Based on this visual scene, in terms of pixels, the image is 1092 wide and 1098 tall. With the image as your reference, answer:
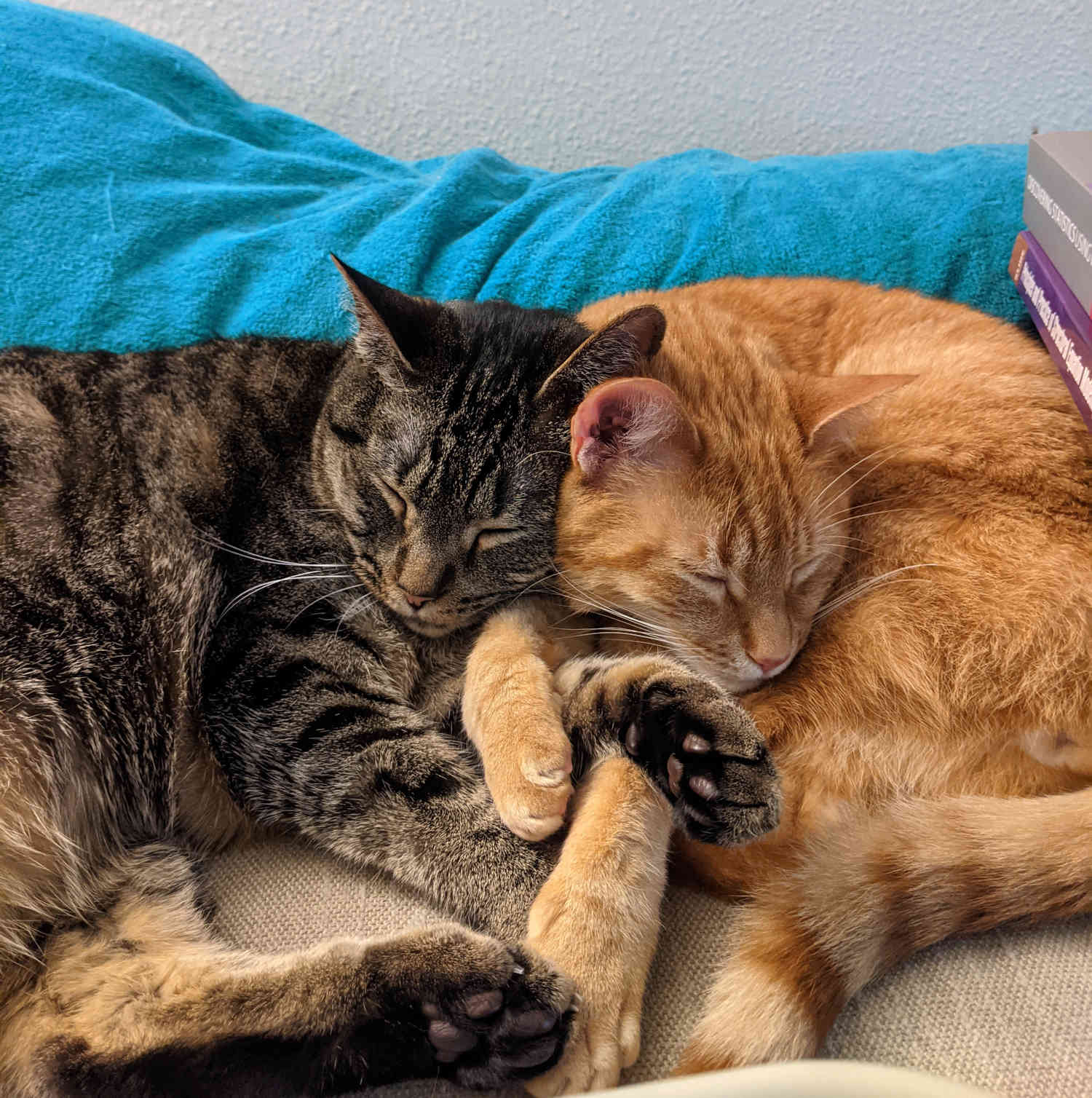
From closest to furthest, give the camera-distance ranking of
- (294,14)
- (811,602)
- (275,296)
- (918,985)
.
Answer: (918,985) < (811,602) < (275,296) < (294,14)

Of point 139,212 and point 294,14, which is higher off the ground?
point 294,14

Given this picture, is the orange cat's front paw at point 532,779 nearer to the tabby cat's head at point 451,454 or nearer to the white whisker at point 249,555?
the tabby cat's head at point 451,454

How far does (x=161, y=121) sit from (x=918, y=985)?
224 centimetres

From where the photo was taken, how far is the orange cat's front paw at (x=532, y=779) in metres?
1.02

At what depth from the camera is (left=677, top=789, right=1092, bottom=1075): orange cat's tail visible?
88 cm

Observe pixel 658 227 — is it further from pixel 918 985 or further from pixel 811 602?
pixel 918 985

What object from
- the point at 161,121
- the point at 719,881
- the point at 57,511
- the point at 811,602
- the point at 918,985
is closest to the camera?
the point at 918,985

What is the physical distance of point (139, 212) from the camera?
183 cm

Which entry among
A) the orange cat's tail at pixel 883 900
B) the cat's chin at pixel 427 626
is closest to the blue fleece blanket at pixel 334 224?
the cat's chin at pixel 427 626

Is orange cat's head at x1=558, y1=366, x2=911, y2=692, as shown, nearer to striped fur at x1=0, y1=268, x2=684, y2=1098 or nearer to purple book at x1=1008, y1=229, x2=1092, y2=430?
striped fur at x1=0, y1=268, x2=684, y2=1098

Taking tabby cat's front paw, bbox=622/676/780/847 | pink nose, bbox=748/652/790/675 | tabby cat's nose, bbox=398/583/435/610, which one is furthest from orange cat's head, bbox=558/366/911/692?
tabby cat's nose, bbox=398/583/435/610

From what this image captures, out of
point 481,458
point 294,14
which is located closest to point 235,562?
point 481,458

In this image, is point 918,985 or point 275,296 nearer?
point 918,985

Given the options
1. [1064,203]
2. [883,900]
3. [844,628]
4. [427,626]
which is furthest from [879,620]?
[1064,203]
